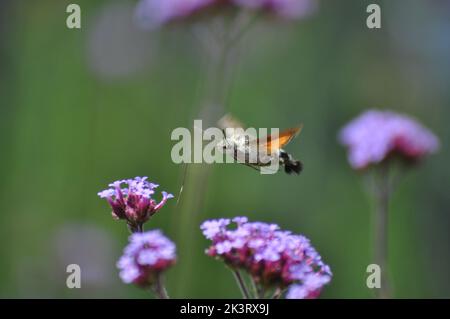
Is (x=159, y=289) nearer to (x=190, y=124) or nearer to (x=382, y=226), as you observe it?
(x=382, y=226)

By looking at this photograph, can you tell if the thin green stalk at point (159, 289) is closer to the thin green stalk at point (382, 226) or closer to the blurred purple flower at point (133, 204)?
the blurred purple flower at point (133, 204)

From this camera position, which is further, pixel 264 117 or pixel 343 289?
pixel 264 117

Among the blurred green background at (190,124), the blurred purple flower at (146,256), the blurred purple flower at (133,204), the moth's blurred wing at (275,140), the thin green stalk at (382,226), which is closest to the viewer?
the blurred purple flower at (146,256)

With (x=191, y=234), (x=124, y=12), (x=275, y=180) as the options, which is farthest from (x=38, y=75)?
(x=191, y=234)

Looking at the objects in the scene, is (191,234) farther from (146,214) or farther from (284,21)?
(284,21)

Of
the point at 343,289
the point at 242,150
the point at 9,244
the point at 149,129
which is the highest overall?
the point at 149,129

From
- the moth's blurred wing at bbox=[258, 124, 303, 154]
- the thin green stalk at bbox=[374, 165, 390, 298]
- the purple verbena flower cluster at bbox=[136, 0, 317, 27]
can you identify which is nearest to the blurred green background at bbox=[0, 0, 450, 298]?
the purple verbena flower cluster at bbox=[136, 0, 317, 27]

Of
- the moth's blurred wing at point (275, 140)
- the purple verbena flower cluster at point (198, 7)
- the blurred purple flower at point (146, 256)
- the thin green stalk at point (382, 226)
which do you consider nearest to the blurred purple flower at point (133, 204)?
the blurred purple flower at point (146, 256)
